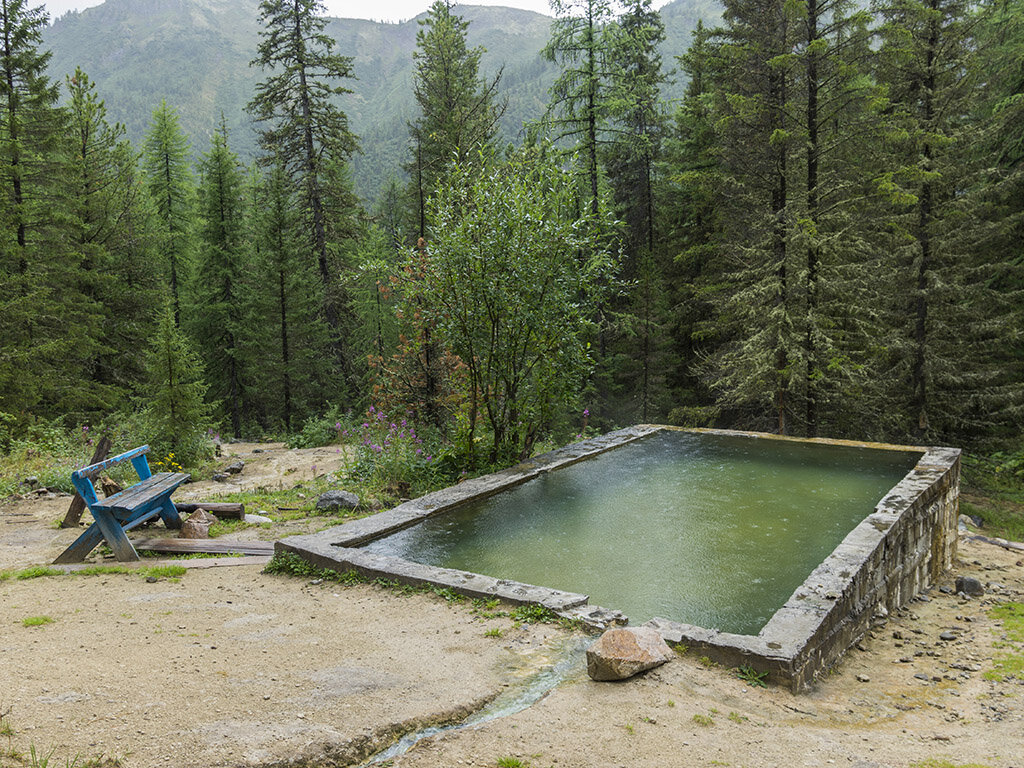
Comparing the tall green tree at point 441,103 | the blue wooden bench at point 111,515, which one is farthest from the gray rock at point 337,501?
the tall green tree at point 441,103

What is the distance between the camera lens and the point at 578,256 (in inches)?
604

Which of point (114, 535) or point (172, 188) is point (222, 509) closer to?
point (114, 535)

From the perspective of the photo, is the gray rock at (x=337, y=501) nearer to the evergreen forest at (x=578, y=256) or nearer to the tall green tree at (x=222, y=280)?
the evergreen forest at (x=578, y=256)

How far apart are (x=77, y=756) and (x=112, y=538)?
394 cm

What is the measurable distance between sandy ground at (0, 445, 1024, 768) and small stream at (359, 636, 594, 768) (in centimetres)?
4

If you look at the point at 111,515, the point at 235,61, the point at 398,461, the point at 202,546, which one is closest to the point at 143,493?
the point at 111,515

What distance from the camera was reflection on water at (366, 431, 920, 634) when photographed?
4895mm

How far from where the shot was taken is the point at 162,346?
39.1ft

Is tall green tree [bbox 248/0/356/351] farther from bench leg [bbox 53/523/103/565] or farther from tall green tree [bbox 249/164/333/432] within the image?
bench leg [bbox 53/523/103/565]

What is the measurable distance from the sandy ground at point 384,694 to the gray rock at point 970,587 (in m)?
2.29

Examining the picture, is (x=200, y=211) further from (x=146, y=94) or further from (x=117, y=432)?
(x=146, y=94)

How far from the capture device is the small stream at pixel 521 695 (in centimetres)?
291

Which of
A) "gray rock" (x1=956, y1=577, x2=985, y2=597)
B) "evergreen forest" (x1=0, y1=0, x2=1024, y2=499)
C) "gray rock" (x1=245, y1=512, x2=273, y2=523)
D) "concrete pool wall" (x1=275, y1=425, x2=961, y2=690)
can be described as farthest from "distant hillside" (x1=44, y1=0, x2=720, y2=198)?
"gray rock" (x1=956, y1=577, x2=985, y2=597)

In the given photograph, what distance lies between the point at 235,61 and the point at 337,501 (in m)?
153
